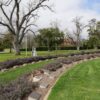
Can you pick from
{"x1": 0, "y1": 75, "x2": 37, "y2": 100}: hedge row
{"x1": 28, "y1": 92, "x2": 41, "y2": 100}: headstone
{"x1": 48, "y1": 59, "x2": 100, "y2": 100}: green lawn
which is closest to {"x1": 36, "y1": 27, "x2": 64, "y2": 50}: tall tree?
{"x1": 48, "y1": 59, "x2": 100, "y2": 100}: green lawn

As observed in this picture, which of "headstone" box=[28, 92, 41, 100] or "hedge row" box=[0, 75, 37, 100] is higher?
"hedge row" box=[0, 75, 37, 100]

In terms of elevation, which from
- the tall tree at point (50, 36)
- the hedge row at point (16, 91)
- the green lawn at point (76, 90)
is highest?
the tall tree at point (50, 36)

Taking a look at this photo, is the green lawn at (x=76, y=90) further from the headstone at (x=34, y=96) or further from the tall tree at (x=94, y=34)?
the tall tree at (x=94, y=34)

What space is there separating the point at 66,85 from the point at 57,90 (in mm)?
1185

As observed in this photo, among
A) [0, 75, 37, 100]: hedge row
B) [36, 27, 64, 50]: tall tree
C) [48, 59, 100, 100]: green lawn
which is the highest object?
[36, 27, 64, 50]: tall tree

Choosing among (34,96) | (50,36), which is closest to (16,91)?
(34,96)

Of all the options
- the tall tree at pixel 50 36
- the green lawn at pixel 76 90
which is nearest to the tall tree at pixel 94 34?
the tall tree at pixel 50 36

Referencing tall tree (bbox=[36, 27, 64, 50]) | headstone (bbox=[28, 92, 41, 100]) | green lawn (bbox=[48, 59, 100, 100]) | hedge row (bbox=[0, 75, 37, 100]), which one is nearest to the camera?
hedge row (bbox=[0, 75, 37, 100])

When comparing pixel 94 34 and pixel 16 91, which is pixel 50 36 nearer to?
pixel 94 34

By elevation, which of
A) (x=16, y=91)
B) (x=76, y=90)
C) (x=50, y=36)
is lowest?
(x=76, y=90)

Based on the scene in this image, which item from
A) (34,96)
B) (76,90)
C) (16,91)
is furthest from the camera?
(76,90)

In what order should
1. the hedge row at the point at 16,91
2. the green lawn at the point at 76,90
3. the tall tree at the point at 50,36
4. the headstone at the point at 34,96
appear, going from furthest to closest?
the tall tree at the point at 50,36
the green lawn at the point at 76,90
the headstone at the point at 34,96
the hedge row at the point at 16,91

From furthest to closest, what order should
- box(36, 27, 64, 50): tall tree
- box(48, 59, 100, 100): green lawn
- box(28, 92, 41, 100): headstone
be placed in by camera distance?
box(36, 27, 64, 50): tall tree → box(48, 59, 100, 100): green lawn → box(28, 92, 41, 100): headstone

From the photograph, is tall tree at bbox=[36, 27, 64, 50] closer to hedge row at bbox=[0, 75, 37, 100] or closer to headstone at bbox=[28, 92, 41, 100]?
hedge row at bbox=[0, 75, 37, 100]
